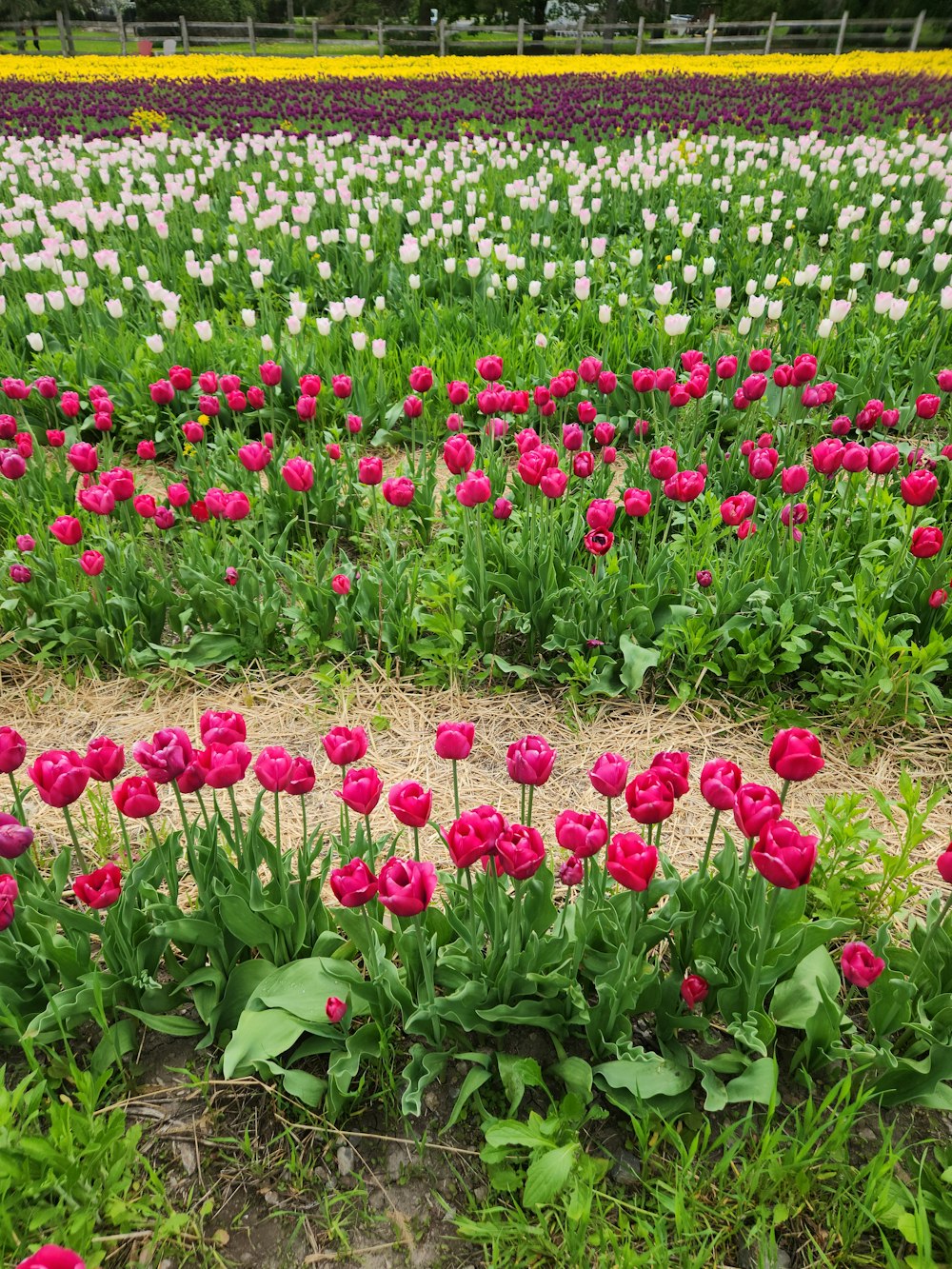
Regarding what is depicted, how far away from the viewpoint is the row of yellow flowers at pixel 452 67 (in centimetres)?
1994

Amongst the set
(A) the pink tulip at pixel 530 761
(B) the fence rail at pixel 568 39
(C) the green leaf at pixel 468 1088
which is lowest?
(C) the green leaf at pixel 468 1088

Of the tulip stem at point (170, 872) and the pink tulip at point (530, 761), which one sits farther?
A: the tulip stem at point (170, 872)

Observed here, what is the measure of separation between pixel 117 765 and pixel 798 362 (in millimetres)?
2834

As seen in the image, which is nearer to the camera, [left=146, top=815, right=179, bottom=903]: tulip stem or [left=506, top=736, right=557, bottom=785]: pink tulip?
[left=506, top=736, right=557, bottom=785]: pink tulip

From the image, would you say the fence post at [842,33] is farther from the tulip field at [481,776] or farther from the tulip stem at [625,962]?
the tulip stem at [625,962]

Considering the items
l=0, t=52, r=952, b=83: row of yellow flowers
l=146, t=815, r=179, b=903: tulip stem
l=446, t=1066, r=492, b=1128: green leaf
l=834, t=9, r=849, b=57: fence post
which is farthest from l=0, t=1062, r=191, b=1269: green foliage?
l=834, t=9, r=849, b=57: fence post

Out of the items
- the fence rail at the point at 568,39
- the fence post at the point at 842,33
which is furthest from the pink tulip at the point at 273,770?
the fence post at the point at 842,33

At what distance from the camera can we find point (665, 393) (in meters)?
4.34

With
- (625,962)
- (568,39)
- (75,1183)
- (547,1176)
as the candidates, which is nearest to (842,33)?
(568,39)

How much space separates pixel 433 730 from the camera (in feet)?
9.26

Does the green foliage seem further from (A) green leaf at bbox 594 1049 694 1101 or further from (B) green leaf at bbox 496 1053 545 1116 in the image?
(A) green leaf at bbox 594 1049 694 1101

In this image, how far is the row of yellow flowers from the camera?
19.9 meters

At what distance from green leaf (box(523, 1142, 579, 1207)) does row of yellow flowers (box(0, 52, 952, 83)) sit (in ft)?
72.0

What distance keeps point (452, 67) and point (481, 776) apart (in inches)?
993
